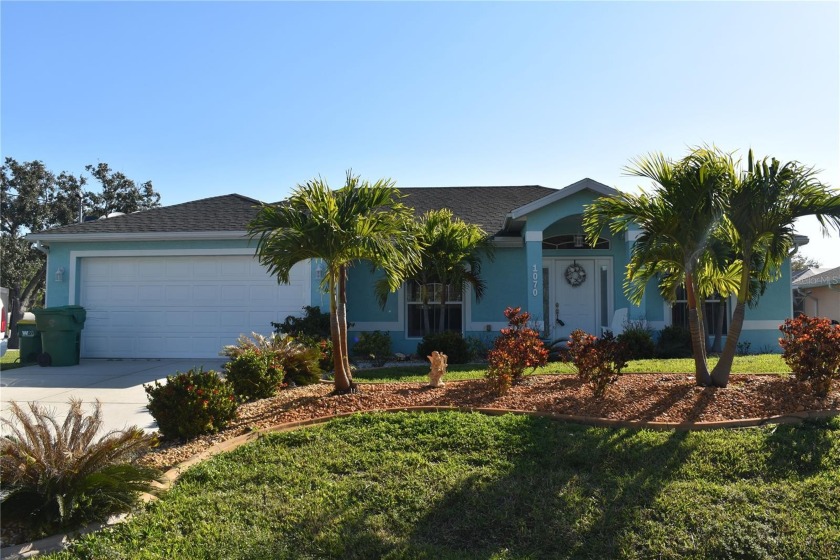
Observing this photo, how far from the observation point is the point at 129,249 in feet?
44.5

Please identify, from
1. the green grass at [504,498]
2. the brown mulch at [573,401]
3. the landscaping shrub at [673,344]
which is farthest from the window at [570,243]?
the green grass at [504,498]

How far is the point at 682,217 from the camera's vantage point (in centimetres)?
670

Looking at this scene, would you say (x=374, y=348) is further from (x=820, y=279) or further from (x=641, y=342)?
(x=820, y=279)

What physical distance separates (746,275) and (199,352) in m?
11.2

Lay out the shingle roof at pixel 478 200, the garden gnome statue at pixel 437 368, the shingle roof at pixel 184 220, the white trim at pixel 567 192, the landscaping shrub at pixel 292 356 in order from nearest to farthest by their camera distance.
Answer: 1. the garden gnome statue at pixel 437 368
2. the landscaping shrub at pixel 292 356
3. the white trim at pixel 567 192
4. the shingle roof at pixel 184 220
5. the shingle roof at pixel 478 200

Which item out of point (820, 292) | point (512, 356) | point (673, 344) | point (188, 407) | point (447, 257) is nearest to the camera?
point (188, 407)

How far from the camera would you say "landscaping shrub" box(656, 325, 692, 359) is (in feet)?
39.0

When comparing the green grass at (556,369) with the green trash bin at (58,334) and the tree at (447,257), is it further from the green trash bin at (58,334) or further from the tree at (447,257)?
the green trash bin at (58,334)

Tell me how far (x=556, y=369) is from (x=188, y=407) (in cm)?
612

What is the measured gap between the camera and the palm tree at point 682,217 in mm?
6508

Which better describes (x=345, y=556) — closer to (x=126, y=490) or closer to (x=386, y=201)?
(x=126, y=490)

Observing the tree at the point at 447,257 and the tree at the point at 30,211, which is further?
the tree at the point at 30,211

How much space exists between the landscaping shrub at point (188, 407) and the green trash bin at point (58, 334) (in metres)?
7.89

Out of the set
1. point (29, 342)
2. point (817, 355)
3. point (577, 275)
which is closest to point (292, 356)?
point (817, 355)
